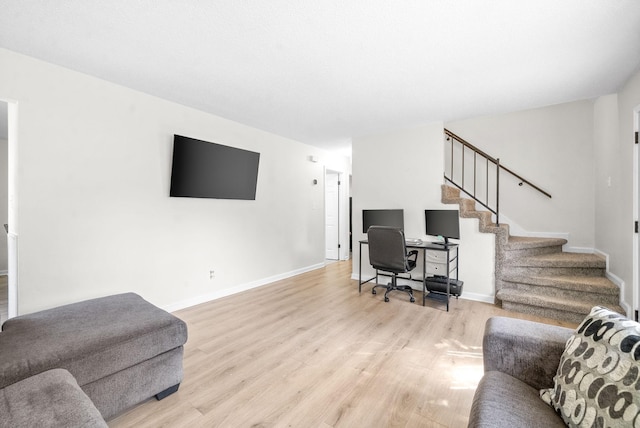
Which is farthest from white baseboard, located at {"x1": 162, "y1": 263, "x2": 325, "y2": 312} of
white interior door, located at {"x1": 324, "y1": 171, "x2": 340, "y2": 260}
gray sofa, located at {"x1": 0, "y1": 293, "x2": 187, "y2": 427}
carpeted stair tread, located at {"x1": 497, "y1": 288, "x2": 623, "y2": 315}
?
carpeted stair tread, located at {"x1": 497, "y1": 288, "x2": 623, "y2": 315}

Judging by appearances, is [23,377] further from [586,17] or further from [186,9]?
[586,17]

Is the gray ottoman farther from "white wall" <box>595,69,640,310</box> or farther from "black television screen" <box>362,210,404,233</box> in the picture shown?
"white wall" <box>595,69,640,310</box>

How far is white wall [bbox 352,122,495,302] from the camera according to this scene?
3705mm

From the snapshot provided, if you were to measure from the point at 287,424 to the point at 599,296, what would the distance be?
345 centimetres

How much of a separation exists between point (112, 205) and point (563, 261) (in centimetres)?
508

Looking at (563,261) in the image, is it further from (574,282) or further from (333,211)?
(333,211)

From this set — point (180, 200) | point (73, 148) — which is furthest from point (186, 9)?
point (180, 200)

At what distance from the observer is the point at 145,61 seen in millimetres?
2338

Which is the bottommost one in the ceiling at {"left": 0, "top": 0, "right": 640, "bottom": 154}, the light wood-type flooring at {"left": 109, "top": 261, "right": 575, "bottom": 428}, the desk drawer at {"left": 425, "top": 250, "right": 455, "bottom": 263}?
the light wood-type flooring at {"left": 109, "top": 261, "right": 575, "bottom": 428}

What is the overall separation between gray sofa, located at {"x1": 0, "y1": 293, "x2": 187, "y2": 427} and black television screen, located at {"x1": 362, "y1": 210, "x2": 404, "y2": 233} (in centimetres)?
313

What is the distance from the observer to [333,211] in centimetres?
637

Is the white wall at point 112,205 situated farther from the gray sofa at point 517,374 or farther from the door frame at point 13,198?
the gray sofa at point 517,374

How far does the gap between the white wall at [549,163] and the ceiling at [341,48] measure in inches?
48.0

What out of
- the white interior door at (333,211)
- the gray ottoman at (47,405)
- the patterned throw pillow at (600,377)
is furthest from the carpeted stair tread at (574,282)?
the gray ottoman at (47,405)
